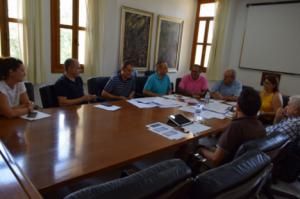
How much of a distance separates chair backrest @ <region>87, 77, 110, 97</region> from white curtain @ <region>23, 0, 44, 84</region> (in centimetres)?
87

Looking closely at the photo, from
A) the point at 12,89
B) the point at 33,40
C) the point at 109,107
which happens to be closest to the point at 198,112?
the point at 109,107

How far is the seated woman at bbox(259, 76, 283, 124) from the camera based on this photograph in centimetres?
301

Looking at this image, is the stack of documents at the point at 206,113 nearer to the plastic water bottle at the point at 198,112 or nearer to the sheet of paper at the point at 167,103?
the plastic water bottle at the point at 198,112

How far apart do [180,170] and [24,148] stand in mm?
953

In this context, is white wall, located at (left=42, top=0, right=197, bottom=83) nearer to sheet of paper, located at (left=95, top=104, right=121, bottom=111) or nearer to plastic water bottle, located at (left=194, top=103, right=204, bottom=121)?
sheet of paper, located at (left=95, top=104, right=121, bottom=111)

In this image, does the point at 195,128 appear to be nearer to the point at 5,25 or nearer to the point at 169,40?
the point at 5,25

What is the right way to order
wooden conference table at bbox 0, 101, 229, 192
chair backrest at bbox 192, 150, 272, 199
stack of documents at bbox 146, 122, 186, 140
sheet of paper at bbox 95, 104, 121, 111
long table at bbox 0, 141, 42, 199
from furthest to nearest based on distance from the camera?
sheet of paper at bbox 95, 104, 121, 111
stack of documents at bbox 146, 122, 186, 140
wooden conference table at bbox 0, 101, 229, 192
chair backrest at bbox 192, 150, 272, 199
long table at bbox 0, 141, 42, 199

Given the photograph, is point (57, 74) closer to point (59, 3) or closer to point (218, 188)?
point (59, 3)

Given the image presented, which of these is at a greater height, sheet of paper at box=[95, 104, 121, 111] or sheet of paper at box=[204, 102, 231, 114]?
sheet of paper at box=[95, 104, 121, 111]

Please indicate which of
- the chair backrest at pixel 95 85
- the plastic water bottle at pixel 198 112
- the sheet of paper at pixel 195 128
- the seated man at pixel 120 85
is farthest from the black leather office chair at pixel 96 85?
the sheet of paper at pixel 195 128

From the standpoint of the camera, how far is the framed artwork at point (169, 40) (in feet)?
16.9

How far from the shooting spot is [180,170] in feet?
3.02

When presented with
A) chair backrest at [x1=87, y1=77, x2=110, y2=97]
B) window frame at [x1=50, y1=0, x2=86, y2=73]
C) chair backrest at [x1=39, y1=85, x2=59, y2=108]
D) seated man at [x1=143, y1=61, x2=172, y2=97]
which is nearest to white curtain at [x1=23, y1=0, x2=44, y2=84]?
window frame at [x1=50, y1=0, x2=86, y2=73]

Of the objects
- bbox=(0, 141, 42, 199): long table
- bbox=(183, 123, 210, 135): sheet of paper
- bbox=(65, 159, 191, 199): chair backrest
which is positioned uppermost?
bbox=(0, 141, 42, 199): long table
